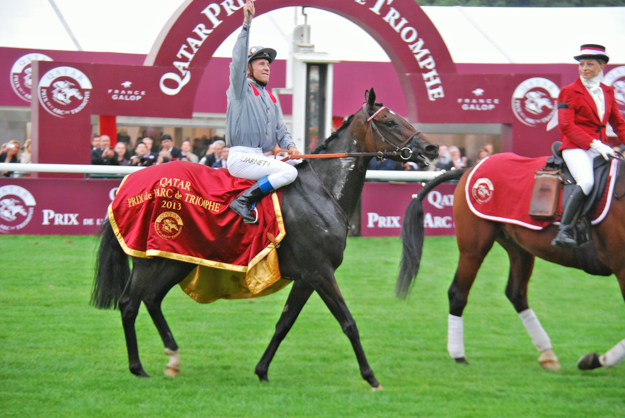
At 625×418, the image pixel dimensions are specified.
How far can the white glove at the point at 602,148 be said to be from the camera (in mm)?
5023

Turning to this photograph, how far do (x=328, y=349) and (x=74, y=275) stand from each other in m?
3.88

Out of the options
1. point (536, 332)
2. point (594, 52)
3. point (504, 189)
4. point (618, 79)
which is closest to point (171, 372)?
point (536, 332)

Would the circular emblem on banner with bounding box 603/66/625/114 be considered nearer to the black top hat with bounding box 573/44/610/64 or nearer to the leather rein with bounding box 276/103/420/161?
the black top hat with bounding box 573/44/610/64

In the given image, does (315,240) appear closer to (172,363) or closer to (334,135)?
(334,135)

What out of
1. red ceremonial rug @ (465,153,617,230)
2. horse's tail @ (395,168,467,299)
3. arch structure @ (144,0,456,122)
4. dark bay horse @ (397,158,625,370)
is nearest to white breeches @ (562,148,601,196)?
dark bay horse @ (397,158,625,370)

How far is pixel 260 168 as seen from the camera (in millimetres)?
4824

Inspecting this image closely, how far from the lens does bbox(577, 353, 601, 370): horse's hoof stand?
5114 mm

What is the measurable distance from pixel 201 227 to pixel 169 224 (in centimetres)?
23

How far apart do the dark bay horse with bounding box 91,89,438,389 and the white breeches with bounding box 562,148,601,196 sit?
4.08 ft

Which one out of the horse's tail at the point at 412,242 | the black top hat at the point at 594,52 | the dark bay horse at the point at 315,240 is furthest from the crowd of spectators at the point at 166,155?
the dark bay horse at the point at 315,240

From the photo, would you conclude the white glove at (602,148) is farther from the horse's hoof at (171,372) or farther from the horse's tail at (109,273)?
the horse's tail at (109,273)

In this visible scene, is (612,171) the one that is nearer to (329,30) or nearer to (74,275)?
(74,275)

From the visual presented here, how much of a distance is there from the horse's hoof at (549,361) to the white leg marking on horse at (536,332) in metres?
0.05

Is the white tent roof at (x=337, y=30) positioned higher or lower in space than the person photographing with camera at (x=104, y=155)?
higher
